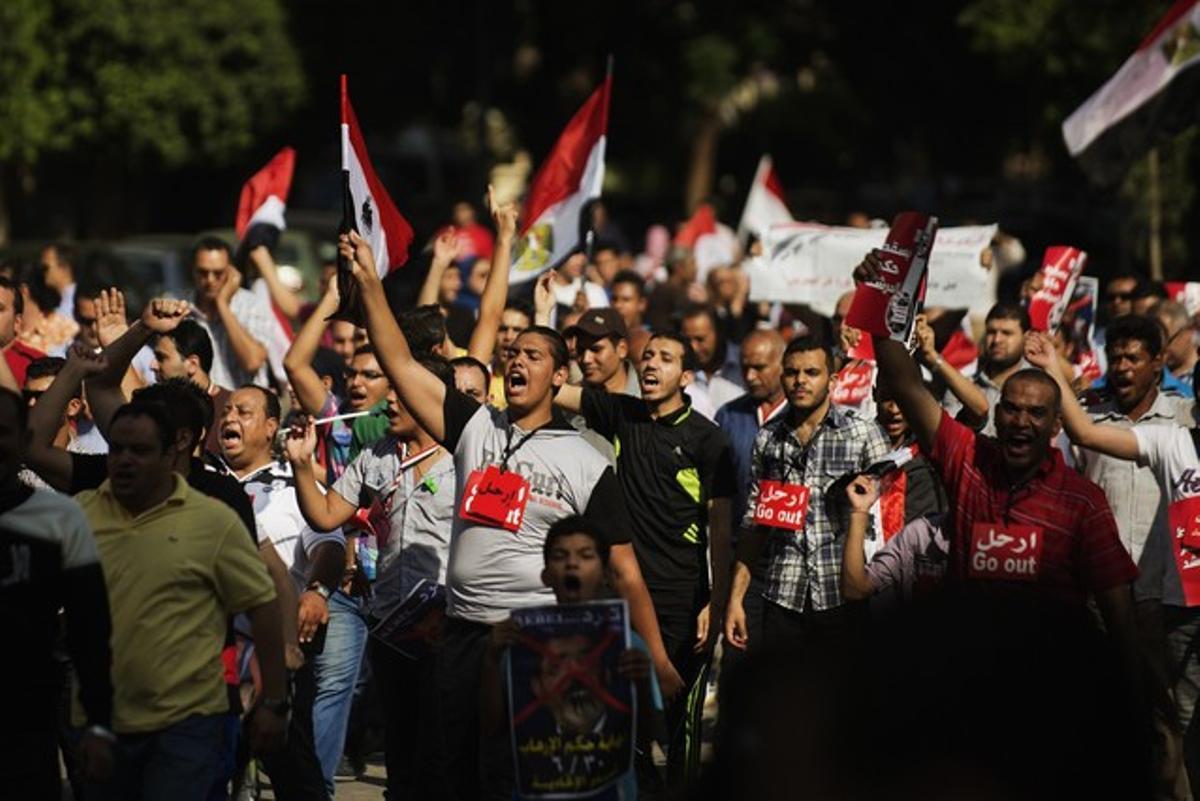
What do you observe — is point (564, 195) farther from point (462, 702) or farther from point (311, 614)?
point (462, 702)

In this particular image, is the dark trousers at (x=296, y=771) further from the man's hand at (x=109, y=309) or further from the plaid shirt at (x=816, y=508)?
the plaid shirt at (x=816, y=508)

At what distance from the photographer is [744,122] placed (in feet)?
165

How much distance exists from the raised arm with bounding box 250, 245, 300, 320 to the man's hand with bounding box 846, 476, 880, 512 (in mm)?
5842

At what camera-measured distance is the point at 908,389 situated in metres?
7.01

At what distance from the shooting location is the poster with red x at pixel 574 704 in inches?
261

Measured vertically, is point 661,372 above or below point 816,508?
above

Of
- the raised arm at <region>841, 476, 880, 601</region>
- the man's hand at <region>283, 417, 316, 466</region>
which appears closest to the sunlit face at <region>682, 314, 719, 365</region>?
the raised arm at <region>841, 476, 880, 601</region>

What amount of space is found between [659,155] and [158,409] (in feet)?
136

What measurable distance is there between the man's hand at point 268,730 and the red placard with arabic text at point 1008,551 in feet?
6.79

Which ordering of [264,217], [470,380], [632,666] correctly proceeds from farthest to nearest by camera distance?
1. [264,217]
2. [470,380]
3. [632,666]

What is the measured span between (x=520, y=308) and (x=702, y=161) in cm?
3515

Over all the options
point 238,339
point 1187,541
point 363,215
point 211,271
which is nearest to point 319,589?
point 363,215

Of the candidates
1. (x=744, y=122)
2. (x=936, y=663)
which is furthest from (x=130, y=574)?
(x=744, y=122)

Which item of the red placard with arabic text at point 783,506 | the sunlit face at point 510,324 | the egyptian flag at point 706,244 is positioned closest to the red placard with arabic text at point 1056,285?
the sunlit face at point 510,324
